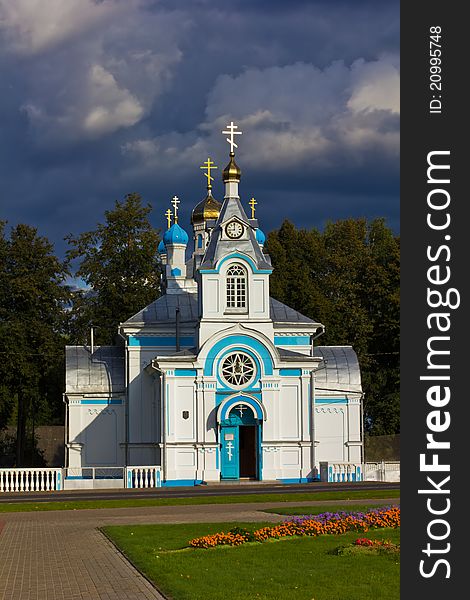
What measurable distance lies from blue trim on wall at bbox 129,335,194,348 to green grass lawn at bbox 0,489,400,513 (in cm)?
1259

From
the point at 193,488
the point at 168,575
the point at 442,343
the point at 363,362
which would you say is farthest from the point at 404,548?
the point at 363,362

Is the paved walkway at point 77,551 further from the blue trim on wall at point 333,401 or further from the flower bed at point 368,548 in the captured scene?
the blue trim on wall at point 333,401

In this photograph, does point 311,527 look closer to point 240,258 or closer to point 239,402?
point 239,402

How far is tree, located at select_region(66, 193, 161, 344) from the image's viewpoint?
179 feet

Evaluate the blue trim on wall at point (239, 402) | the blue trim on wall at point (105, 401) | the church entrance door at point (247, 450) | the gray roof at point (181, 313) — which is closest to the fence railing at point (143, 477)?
the blue trim on wall at point (239, 402)

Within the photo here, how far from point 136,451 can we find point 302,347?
775 cm

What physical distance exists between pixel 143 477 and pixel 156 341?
6.58 metres

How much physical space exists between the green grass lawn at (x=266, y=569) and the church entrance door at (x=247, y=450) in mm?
20924

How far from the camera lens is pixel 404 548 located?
31.9ft

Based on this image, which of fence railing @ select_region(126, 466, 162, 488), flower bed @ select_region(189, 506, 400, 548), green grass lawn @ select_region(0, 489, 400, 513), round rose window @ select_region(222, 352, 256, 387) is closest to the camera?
flower bed @ select_region(189, 506, 400, 548)

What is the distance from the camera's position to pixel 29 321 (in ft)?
172

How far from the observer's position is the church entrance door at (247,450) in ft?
134

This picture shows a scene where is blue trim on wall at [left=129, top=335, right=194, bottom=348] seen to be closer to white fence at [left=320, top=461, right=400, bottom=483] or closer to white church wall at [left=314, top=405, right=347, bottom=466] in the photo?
white church wall at [left=314, top=405, right=347, bottom=466]

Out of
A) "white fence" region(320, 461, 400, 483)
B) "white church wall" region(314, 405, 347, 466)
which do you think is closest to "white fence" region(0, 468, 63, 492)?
"white fence" region(320, 461, 400, 483)
